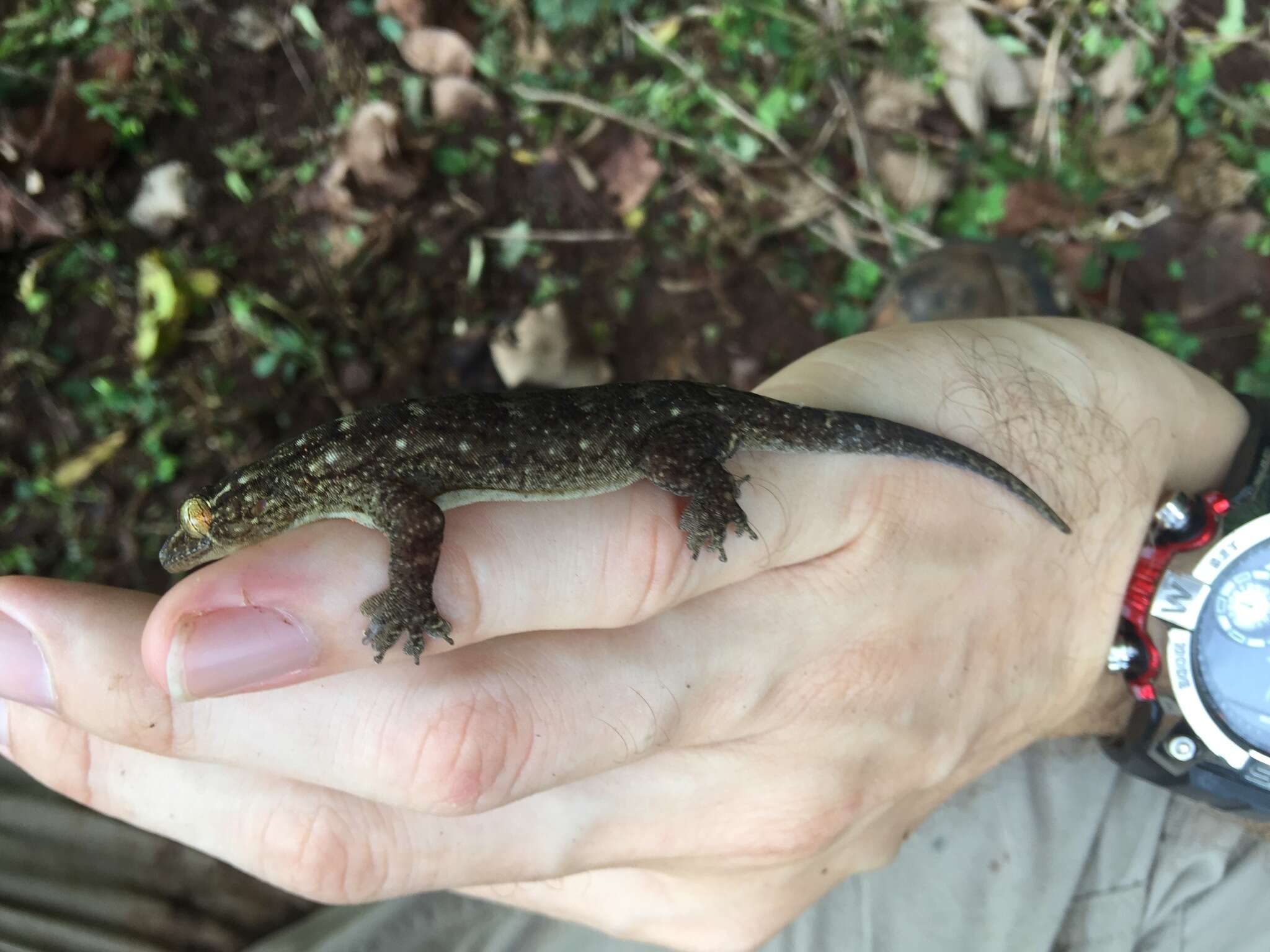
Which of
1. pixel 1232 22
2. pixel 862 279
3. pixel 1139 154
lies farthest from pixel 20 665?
pixel 1232 22

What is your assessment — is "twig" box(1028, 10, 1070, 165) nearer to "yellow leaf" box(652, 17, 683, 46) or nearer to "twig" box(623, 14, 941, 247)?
"twig" box(623, 14, 941, 247)

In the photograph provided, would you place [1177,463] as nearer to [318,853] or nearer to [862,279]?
[862,279]

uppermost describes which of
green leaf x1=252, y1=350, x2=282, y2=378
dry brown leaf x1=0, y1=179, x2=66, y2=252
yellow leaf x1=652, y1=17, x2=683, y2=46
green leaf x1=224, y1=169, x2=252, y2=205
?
yellow leaf x1=652, y1=17, x2=683, y2=46

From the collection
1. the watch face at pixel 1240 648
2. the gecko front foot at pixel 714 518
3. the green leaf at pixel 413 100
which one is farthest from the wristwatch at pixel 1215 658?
the green leaf at pixel 413 100

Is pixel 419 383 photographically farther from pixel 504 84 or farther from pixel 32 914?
pixel 32 914

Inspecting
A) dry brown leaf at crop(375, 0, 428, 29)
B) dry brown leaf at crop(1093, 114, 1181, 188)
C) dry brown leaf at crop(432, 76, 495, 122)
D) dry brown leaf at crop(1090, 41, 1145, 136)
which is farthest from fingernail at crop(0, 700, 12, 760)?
dry brown leaf at crop(1090, 41, 1145, 136)

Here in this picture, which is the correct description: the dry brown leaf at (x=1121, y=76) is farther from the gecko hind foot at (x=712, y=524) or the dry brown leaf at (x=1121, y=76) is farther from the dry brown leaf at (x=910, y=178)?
the gecko hind foot at (x=712, y=524)
